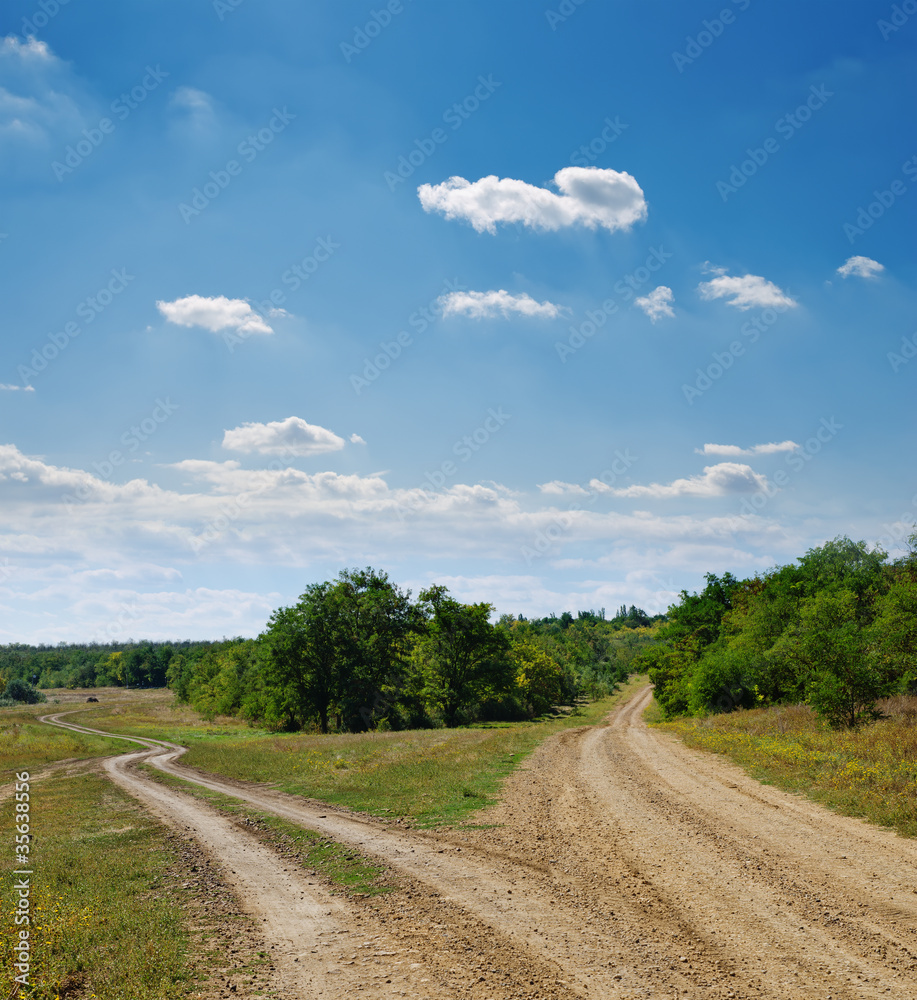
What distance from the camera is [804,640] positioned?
1107 inches

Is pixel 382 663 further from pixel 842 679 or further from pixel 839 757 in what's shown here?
pixel 839 757

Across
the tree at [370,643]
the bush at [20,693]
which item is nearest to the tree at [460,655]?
the tree at [370,643]

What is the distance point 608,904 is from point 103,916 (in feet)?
29.1

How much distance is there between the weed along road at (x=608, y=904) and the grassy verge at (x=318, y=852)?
15.4 inches

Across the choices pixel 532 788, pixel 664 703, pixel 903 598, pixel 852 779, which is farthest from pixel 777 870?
pixel 664 703

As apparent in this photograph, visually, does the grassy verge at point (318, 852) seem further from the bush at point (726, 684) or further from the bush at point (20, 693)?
the bush at point (20, 693)

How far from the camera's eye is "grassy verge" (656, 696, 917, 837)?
1505 cm

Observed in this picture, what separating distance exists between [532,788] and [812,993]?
14.8 meters

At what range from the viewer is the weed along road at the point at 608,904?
7.60 metres

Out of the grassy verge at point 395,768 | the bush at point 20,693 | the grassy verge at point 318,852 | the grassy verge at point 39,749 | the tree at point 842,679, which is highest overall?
the tree at point 842,679

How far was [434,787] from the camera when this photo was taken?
72.3 feet

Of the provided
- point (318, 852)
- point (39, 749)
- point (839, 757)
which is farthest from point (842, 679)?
point (39, 749)

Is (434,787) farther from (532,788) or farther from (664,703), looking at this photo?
(664,703)

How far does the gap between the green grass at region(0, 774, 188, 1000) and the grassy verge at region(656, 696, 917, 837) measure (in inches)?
600
